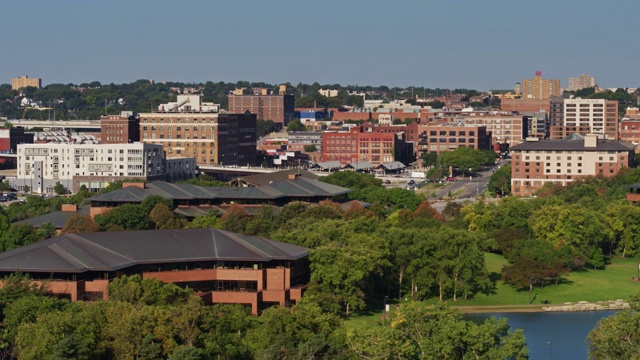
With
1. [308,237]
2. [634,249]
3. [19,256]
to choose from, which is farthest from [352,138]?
[19,256]

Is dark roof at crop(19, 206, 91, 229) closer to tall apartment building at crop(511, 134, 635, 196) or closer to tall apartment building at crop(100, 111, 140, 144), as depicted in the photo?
tall apartment building at crop(511, 134, 635, 196)

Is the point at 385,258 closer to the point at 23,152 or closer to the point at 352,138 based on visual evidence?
the point at 23,152

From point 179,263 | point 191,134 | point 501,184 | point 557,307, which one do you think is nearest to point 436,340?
point 179,263

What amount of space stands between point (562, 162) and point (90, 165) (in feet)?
115

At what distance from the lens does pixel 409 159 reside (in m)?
154

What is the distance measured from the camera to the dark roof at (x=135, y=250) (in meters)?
49.7

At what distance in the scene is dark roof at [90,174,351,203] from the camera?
73.2 metres

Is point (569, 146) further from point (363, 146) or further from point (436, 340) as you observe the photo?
point (436, 340)

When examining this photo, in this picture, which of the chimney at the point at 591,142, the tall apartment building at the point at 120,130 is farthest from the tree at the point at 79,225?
the tall apartment building at the point at 120,130

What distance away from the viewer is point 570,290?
61.6 m

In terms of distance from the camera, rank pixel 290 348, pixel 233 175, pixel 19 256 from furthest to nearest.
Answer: pixel 233 175 → pixel 19 256 → pixel 290 348

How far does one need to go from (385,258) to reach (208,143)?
72990 mm

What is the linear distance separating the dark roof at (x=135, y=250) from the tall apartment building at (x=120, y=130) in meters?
79.1

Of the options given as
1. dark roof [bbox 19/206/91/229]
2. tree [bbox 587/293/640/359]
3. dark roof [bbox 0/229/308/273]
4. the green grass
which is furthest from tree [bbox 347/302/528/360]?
dark roof [bbox 19/206/91/229]
